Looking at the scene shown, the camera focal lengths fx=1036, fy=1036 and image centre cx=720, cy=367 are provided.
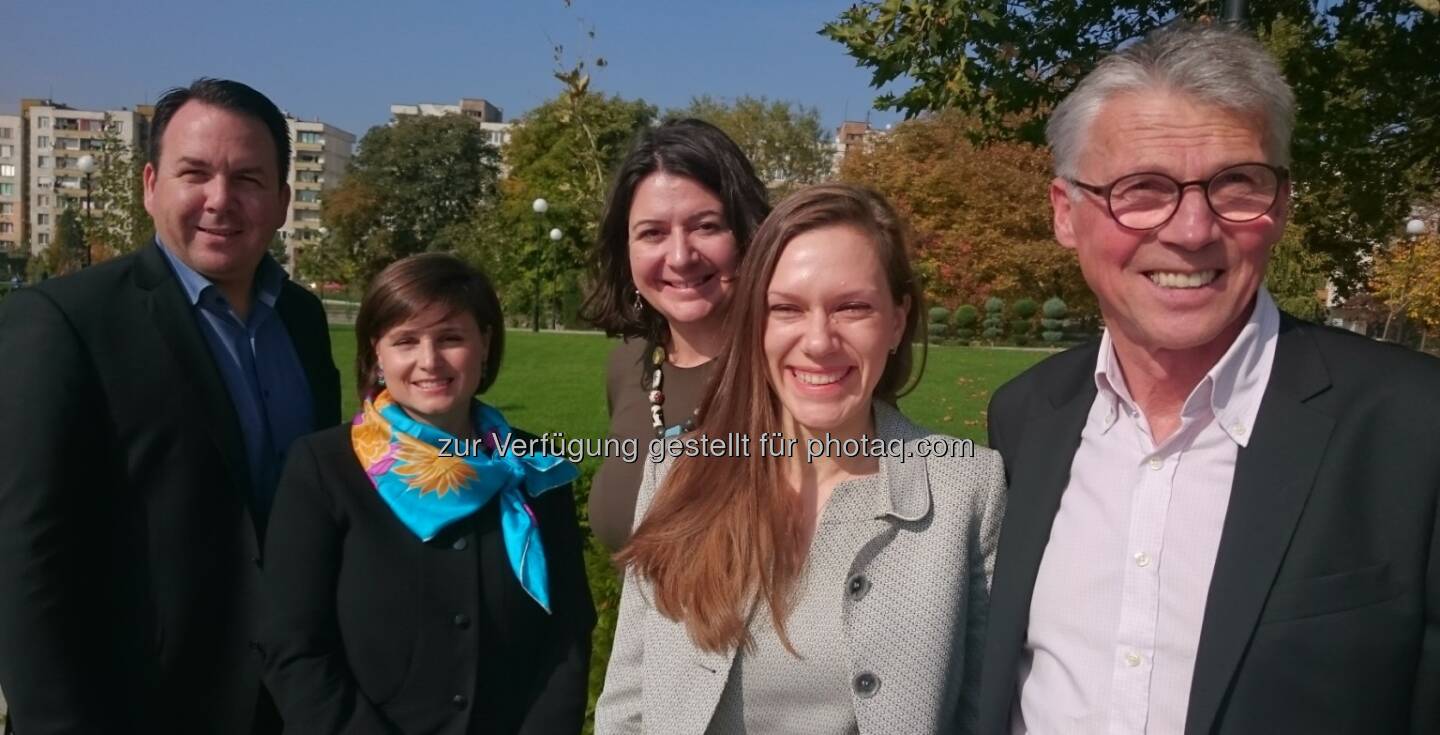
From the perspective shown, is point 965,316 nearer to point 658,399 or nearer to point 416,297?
point 658,399

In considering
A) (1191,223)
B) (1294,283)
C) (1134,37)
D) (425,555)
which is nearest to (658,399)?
(425,555)

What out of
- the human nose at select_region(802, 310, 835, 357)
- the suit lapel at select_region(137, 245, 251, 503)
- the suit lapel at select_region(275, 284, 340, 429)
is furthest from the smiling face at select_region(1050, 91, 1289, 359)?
the suit lapel at select_region(275, 284, 340, 429)

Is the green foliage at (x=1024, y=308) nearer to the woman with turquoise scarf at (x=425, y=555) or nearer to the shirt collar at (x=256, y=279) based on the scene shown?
the woman with turquoise scarf at (x=425, y=555)

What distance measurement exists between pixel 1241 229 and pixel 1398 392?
15.9 inches

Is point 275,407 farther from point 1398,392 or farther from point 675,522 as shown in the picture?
point 1398,392

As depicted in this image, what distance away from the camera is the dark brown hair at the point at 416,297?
9.47 ft

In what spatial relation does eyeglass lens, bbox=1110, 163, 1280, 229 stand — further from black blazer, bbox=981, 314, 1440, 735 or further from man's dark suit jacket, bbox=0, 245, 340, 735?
man's dark suit jacket, bbox=0, 245, 340, 735

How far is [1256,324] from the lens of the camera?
2.06 meters

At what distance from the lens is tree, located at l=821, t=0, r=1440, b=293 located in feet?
14.7

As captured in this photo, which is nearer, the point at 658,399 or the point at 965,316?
the point at 658,399

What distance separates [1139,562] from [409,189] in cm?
6193

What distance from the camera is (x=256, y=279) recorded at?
10.3ft

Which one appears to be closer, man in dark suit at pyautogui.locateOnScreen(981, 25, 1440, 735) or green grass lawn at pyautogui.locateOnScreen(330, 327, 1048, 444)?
man in dark suit at pyautogui.locateOnScreen(981, 25, 1440, 735)

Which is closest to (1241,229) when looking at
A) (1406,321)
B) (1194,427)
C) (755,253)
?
(1194,427)
